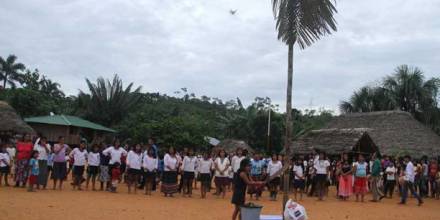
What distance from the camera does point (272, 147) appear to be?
37406mm

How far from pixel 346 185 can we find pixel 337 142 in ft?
23.0

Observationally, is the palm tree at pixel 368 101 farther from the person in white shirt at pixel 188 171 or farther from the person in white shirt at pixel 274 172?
the person in white shirt at pixel 188 171

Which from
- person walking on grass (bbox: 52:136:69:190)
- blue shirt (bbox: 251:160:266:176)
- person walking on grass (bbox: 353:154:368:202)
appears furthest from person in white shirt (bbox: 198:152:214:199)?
person walking on grass (bbox: 353:154:368:202)

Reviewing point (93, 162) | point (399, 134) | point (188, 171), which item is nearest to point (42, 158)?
point (93, 162)


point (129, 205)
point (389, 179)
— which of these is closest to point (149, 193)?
point (129, 205)

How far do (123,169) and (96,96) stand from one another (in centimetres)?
2772

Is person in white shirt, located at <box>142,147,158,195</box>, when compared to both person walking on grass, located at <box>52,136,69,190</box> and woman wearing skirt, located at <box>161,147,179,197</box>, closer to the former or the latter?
woman wearing skirt, located at <box>161,147,179,197</box>

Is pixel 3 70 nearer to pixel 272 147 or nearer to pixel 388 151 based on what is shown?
pixel 272 147

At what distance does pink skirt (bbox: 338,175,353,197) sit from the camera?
18.0m

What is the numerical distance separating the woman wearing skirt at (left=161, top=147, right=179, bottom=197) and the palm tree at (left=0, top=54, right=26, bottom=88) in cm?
5230

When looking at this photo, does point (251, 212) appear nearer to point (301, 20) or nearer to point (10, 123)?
point (301, 20)

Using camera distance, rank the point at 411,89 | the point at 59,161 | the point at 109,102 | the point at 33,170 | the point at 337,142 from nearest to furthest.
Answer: the point at 33,170 → the point at 59,161 → the point at 337,142 → the point at 411,89 → the point at 109,102

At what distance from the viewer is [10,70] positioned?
6300 centimetres

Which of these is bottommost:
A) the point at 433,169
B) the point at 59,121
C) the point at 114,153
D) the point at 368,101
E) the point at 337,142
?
the point at 114,153
